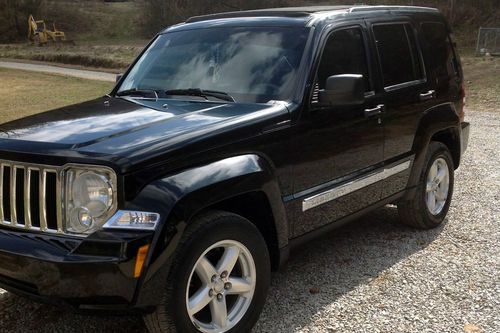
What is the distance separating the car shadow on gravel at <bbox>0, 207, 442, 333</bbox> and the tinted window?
137cm

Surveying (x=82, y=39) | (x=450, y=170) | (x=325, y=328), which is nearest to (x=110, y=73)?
(x=82, y=39)

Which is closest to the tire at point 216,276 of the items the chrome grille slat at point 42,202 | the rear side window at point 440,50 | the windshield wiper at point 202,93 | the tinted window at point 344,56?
the chrome grille slat at point 42,202

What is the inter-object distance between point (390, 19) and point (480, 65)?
58.6 feet

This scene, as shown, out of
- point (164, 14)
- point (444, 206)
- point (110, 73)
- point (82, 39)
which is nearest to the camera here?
point (444, 206)

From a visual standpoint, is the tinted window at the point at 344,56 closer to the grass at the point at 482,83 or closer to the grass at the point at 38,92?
the grass at the point at 38,92

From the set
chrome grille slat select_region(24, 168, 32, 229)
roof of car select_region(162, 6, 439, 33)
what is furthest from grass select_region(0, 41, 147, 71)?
chrome grille slat select_region(24, 168, 32, 229)

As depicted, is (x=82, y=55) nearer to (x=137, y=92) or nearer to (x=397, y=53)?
(x=137, y=92)

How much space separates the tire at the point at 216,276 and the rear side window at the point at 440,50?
282 centimetres

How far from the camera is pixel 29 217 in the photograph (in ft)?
9.68

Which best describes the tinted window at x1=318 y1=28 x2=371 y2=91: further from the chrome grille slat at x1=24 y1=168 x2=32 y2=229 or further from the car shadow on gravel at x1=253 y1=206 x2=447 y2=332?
the chrome grille slat at x1=24 y1=168 x2=32 y2=229

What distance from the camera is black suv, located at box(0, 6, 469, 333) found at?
9.16 feet

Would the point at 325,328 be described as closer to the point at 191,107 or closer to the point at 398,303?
the point at 398,303

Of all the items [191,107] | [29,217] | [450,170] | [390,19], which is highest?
[390,19]

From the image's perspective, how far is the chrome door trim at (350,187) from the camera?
12.6ft
